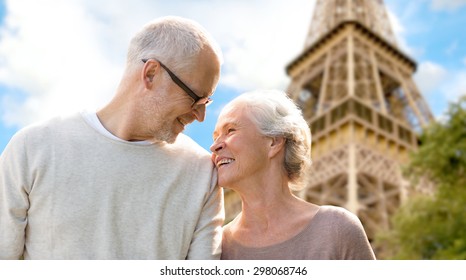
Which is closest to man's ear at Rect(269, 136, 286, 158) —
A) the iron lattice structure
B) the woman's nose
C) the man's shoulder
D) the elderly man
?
the woman's nose

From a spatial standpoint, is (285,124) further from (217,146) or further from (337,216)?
(337,216)

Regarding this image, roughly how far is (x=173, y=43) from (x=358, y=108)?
22.1 meters

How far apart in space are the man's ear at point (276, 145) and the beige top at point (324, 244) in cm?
40

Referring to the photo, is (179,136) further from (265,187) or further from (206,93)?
(265,187)

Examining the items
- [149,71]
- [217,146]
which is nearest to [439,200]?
[217,146]

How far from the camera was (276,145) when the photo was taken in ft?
10.1

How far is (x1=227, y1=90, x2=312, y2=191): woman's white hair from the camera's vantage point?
305 cm

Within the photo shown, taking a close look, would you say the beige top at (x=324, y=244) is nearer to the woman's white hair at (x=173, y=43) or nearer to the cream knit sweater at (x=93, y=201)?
the cream knit sweater at (x=93, y=201)

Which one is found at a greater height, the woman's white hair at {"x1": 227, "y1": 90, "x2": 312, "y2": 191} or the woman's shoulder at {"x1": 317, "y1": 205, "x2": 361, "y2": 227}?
the woman's white hair at {"x1": 227, "y1": 90, "x2": 312, "y2": 191}

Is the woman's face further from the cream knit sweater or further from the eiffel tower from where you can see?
the eiffel tower

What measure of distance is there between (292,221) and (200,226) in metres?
0.52

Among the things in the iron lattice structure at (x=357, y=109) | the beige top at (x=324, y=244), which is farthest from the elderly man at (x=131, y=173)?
the iron lattice structure at (x=357, y=109)

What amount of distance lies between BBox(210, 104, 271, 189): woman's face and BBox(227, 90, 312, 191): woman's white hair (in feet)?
0.15
